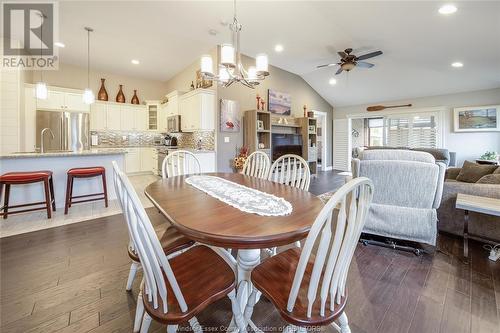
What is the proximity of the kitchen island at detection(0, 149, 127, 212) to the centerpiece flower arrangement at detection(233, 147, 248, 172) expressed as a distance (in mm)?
2126

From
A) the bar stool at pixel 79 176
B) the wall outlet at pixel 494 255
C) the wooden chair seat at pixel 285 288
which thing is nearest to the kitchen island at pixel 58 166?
the bar stool at pixel 79 176

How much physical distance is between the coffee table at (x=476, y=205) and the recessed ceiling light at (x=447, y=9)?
105 inches

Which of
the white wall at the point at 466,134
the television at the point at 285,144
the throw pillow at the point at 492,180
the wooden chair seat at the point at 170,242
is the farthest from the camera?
the television at the point at 285,144

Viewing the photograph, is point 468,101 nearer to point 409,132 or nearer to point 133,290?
point 409,132

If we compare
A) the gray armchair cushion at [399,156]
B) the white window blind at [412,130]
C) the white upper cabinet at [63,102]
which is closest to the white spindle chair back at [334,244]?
the gray armchair cushion at [399,156]

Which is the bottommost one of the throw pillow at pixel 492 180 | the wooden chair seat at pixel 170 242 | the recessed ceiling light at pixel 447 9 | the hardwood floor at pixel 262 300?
the hardwood floor at pixel 262 300

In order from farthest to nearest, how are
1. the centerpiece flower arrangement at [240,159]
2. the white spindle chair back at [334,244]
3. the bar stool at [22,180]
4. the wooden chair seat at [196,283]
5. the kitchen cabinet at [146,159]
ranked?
the kitchen cabinet at [146,159] → the centerpiece flower arrangement at [240,159] → the bar stool at [22,180] → the wooden chair seat at [196,283] → the white spindle chair back at [334,244]

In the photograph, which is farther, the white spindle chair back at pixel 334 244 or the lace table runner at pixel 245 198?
the lace table runner at pixel 245 198

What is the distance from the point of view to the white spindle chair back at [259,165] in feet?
8.46

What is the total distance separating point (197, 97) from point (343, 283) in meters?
4.36

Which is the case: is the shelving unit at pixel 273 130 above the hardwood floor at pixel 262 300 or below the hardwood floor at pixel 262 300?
above

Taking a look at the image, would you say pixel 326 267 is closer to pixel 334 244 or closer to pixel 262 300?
pixel 334 244

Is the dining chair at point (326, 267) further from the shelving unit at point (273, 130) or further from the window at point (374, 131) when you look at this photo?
the window at point (374, 131)

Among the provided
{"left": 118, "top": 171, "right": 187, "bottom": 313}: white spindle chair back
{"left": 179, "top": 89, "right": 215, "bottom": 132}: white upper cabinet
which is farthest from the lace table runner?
{"left": 179, "top": 89, "right": 215, "bottom": 132}: white upper cabinet
